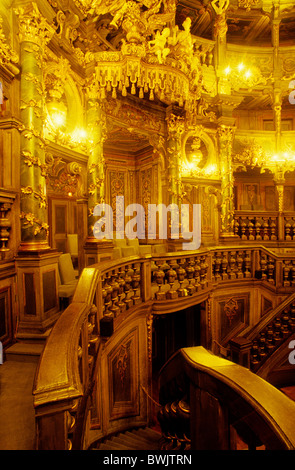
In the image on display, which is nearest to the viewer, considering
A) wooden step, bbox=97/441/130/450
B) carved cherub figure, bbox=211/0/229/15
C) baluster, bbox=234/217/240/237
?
wooden step, bbox=97/441/130/450

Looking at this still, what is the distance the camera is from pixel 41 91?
428cm

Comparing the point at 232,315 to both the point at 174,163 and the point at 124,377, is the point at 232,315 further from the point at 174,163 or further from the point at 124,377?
the point at 174,163

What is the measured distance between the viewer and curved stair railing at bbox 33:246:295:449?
1192 mm

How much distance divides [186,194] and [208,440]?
8.12 metres

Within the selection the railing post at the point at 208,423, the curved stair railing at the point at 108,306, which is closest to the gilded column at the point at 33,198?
the curved stair railing at the point at 108,306

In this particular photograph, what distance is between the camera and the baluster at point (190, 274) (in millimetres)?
5379

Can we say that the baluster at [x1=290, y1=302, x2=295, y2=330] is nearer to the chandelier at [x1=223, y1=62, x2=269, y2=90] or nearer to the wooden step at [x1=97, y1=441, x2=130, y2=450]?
the wooden step at [x1=97, y1=441, x2=130, y2=450]

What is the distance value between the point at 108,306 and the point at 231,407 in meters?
2.73

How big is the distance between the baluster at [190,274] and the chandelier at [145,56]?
3.60 meters

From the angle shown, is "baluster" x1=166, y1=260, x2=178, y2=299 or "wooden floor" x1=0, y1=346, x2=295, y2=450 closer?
"wooden floor" x1=0, y1=346, x2=295, y2=450

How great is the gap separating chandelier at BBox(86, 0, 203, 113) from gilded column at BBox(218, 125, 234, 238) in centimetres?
378

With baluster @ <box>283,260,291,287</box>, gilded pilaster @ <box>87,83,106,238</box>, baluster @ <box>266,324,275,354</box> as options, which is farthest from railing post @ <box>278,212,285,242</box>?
gilded pilaster @ <box>87,83,106,238</box>

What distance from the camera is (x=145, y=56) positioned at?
535cm

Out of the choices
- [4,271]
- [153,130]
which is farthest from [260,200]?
[4,271]
